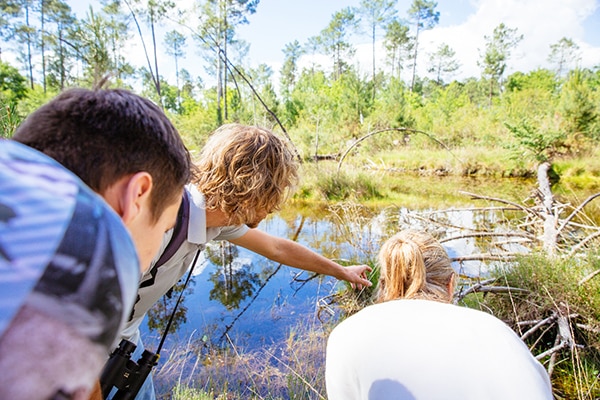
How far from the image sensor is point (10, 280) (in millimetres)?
270

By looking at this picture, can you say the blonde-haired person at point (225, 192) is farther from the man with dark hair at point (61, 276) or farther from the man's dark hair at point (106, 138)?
the man with dark hair at point (61, 276)

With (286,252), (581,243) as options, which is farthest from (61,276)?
(581,243)

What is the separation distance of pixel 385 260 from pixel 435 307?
1.14ft

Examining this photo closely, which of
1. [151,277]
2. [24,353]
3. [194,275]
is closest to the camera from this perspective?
[24,353]

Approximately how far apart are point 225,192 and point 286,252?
1.96ft

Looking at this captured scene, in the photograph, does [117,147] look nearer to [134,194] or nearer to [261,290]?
[134,194]

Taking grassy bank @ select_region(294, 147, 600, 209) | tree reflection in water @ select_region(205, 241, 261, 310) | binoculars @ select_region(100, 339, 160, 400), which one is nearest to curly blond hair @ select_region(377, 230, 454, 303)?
binoculars @ select_region(100, 339, 160, 400)

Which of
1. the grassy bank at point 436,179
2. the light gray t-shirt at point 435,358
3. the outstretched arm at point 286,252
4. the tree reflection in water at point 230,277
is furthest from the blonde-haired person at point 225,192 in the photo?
the grassy bank at point 436,179

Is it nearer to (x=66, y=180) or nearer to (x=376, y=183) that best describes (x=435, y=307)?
(x=66, y=180)

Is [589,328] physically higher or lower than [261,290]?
higher

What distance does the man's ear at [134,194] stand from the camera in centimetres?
49

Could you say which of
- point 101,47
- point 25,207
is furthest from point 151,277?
point 101,47

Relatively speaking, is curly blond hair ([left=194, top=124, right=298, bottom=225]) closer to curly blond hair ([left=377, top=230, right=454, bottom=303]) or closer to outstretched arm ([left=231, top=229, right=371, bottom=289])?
outstretched arm ([left=231, top=229, right=371, bottom=289])

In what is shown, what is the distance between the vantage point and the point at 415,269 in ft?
4.09
